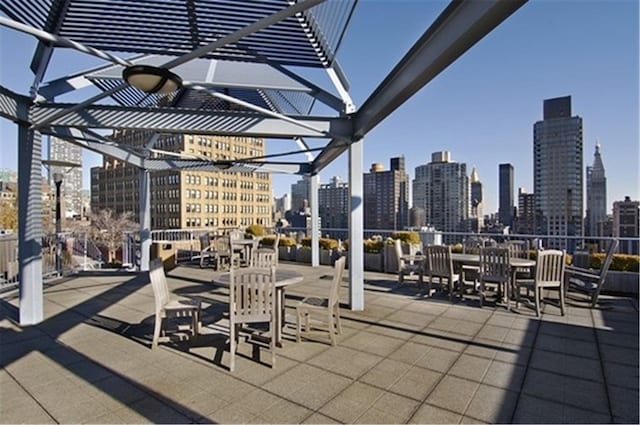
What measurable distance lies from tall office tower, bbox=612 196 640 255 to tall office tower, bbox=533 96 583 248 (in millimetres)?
2323

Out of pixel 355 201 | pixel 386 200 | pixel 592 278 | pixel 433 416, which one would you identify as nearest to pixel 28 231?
pixel 355 201

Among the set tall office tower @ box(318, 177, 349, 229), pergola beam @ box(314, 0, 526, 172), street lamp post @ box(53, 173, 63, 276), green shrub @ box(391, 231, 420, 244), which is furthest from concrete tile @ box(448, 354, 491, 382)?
tall office tower @ box(318, 177, 349, 229)

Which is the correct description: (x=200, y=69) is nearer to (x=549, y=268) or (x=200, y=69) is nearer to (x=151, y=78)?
(x=151, y=78)

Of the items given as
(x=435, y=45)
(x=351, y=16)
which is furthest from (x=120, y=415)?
(x=351, y=16)

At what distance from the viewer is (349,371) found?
3139 mm

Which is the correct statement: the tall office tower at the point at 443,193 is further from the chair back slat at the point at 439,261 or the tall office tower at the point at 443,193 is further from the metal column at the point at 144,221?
the metal column at the point at 144,221

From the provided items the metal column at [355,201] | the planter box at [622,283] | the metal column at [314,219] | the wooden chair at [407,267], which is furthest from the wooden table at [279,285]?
the planter box at [622,283]

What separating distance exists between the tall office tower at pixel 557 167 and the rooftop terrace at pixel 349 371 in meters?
6.22

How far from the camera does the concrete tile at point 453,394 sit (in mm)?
2564

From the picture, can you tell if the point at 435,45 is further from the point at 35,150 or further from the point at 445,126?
the point at 445,126

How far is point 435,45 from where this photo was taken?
9.48ft

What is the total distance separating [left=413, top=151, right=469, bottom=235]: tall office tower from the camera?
1928cm

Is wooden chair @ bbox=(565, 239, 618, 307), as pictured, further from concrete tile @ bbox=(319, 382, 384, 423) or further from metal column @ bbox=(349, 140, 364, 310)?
concrete tile @ bbox=(319, 382, 384, 423)

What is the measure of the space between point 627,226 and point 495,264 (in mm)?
3698
